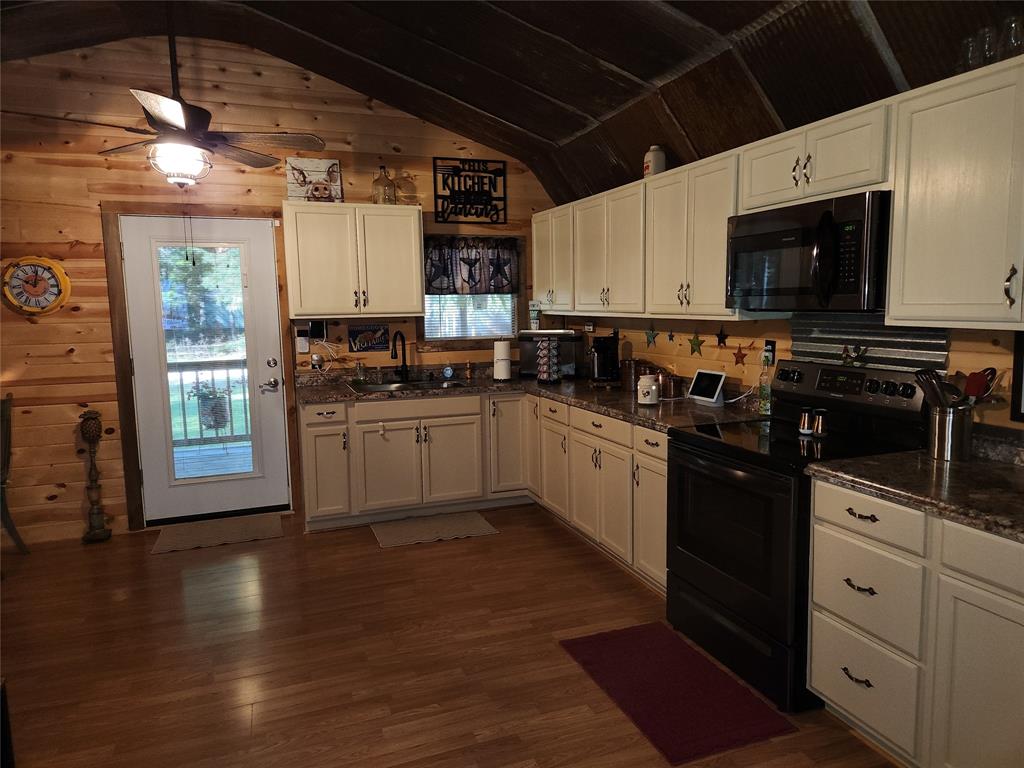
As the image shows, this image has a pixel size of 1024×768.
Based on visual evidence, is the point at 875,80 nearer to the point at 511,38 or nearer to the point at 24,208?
the point at 511,38

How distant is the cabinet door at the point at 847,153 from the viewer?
2389mm

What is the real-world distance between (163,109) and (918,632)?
322 centimetres

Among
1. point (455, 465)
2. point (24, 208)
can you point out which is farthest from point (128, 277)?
point (455, 465)

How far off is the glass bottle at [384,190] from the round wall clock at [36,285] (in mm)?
2004

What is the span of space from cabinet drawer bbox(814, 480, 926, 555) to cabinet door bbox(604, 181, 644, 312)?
1855mm

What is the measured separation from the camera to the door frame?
438 cm

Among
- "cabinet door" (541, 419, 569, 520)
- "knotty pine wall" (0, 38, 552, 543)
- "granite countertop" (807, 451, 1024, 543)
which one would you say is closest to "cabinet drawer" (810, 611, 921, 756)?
"granite countertop" (807, 451, 1024, 543)

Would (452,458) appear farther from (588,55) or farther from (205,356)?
(588,55)

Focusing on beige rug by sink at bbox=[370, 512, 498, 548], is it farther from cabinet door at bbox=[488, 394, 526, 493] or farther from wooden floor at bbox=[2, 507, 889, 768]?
cabinet door at bbox=[488, 394, 526, 493]

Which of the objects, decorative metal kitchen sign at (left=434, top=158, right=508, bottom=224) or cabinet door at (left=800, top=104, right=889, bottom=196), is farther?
decorative metal kitchen sign at (left=434, top=158, right=508, bottom=224)

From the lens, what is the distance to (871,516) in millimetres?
2121

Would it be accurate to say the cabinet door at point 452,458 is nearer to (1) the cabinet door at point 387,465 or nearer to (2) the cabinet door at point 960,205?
(1) the cabinet door at point 387,465

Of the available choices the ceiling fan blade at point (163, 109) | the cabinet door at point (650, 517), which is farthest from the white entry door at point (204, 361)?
the cabinet door at point (650, 517)

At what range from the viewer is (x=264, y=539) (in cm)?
441
